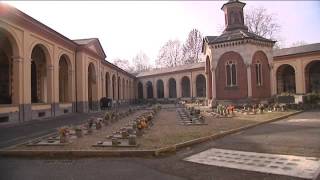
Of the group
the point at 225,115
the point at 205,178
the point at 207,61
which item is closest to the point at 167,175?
the point at 205,178

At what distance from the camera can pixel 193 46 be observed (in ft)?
237

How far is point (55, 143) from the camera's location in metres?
10.9

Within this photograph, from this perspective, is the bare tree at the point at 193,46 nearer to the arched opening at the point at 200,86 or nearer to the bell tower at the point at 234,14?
the arched opening at the point at 200,86

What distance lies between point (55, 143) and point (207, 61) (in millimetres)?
27387

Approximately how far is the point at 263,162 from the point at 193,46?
214ft

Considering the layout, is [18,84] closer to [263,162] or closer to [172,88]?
[263,162]

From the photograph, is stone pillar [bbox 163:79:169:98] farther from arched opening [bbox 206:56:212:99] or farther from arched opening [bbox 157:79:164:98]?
arched opening [bbox 206:56:212:99]

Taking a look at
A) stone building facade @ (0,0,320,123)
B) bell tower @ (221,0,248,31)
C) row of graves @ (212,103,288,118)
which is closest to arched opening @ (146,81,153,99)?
stone building facade @ (0,0,320,123)

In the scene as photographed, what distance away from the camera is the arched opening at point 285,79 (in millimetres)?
47000

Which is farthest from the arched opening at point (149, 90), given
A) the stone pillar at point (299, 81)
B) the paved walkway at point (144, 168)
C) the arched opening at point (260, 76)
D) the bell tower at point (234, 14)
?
the paved walkway at point (144, 168)

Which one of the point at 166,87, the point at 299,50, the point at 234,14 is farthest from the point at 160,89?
the point at 234,14

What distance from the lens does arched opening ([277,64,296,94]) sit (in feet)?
154

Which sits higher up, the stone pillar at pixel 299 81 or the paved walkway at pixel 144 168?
the stone pillar at pixel 299 81

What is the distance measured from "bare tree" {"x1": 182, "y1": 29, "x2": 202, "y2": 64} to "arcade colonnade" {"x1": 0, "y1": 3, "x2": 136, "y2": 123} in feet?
112
